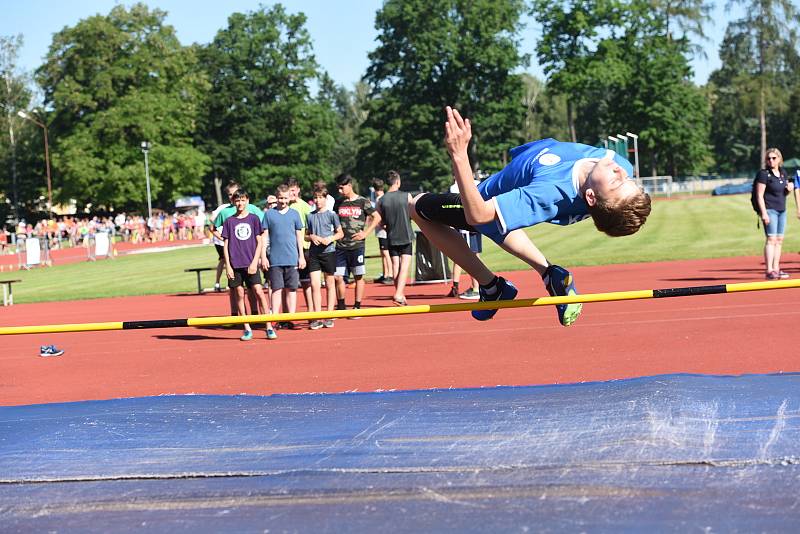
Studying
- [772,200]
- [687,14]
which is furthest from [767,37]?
[772,200]

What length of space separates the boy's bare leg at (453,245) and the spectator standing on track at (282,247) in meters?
5.57

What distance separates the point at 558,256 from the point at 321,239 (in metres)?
10.8

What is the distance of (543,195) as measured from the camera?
491cm

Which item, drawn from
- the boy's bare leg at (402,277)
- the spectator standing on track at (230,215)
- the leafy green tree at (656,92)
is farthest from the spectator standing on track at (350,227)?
the leafy green tree at (656,92)

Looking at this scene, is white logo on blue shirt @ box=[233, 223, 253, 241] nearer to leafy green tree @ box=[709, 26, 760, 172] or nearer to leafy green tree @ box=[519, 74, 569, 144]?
leafy green tree @ box=[709, 26, 760, 172]

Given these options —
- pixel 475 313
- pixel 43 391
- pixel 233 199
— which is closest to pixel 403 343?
pixel 233 199

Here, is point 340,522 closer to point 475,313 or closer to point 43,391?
point 475,313

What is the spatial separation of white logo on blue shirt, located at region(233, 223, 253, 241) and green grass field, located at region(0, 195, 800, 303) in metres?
8.37

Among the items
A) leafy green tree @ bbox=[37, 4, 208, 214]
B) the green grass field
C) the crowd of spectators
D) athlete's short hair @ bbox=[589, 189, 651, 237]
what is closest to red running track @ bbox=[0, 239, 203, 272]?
the crowd of spectators

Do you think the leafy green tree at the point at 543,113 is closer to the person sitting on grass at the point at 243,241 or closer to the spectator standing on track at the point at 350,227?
the spectator standing on track at the point at 350,227

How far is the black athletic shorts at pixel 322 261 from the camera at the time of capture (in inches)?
474

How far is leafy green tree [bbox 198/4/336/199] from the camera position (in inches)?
2606

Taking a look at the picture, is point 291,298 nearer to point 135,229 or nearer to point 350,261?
point 350,261

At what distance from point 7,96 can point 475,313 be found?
6512 cm
